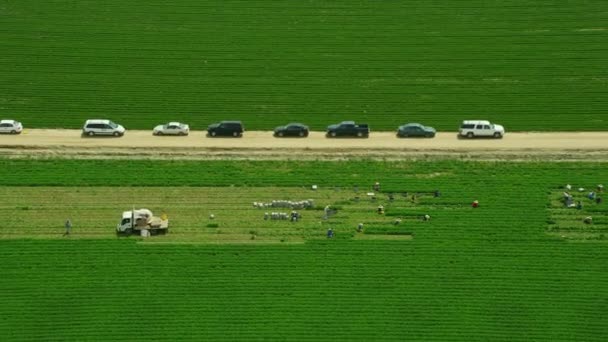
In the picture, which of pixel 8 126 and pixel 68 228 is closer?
pixel 68 228

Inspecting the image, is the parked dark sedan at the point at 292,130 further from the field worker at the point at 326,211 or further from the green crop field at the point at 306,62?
the field worker at the point at 326,211

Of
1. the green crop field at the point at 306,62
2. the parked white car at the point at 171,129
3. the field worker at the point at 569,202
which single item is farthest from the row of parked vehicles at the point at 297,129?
the field worker at the point at 569,202

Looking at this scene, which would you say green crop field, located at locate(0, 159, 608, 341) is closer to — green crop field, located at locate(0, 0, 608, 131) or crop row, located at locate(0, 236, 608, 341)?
crop row, located at locate(0, 236, 608, 341)

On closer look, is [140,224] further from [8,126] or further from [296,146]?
[8,126]

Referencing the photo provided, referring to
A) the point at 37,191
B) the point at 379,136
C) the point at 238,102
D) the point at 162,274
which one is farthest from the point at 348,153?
the point at 37,191

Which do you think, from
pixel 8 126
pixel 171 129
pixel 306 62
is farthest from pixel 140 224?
pixel 306 62
